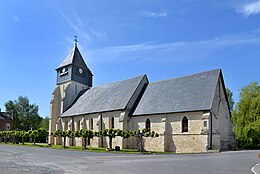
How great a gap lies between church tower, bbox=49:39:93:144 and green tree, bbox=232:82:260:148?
91.3 feet

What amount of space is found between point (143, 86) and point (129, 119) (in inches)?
241

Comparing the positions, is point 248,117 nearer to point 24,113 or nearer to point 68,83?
point 68,83

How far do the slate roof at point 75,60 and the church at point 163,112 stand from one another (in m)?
6.20

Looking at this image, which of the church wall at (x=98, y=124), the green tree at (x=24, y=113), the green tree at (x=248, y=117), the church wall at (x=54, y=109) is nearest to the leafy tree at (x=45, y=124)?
the green tree at (x=24, y=113)

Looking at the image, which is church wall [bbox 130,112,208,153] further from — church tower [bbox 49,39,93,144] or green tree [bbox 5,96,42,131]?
green tree [bbox 5,96,42,131]

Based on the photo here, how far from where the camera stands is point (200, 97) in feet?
95.9

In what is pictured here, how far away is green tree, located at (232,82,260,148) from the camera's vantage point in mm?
32281

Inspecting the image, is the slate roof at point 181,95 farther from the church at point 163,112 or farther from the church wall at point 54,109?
the church wall at point 54,109

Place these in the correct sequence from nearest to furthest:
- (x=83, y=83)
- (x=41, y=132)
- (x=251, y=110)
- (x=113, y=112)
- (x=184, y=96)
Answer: (x=184, y=96) → (x=251, y=110) → (x=113, y=112) → (x=41, y=132) → (x=83, y=83)

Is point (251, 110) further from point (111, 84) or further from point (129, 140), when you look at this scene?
point (111, 84)

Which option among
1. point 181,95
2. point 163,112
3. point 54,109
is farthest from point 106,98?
point 54,109

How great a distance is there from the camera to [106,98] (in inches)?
1592

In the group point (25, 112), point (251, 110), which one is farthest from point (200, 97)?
point (25, 112)

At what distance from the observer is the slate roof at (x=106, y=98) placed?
121 ft
